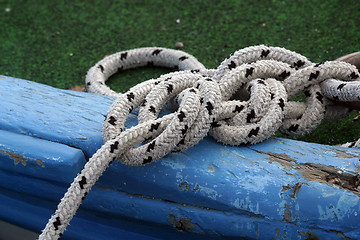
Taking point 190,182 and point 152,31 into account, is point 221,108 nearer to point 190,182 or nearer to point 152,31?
point 190,182

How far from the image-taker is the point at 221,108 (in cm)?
96

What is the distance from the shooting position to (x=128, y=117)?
1.03 meters

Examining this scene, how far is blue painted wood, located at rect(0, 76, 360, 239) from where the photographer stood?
2.74 feet

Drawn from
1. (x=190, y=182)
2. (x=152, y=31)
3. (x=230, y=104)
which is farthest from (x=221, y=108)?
(x=152, y=31)

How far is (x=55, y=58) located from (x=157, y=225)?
4.24 feet

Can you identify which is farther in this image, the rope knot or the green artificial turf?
the green artificial turf

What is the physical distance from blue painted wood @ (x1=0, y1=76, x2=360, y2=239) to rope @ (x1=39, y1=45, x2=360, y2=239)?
5cm

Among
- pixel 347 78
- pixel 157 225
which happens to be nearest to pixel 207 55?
pixel 347 78

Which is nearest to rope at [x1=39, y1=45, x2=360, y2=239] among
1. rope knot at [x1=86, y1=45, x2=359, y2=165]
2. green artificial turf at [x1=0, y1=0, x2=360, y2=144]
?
rope knot at [x1=86, y1=45, x2=359, y2=165]

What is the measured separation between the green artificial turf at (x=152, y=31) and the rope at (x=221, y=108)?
2.66 ft

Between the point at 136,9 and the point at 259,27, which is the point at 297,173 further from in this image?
the point at 136,9

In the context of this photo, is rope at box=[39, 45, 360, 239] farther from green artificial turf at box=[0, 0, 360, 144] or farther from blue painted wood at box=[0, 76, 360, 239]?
green artificial turf at box=[0, 0, 360, 144]

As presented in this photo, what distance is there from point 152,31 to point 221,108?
1.27m

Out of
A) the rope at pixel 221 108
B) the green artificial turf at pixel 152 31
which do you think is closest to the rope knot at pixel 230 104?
the rope at pixel 221 108
